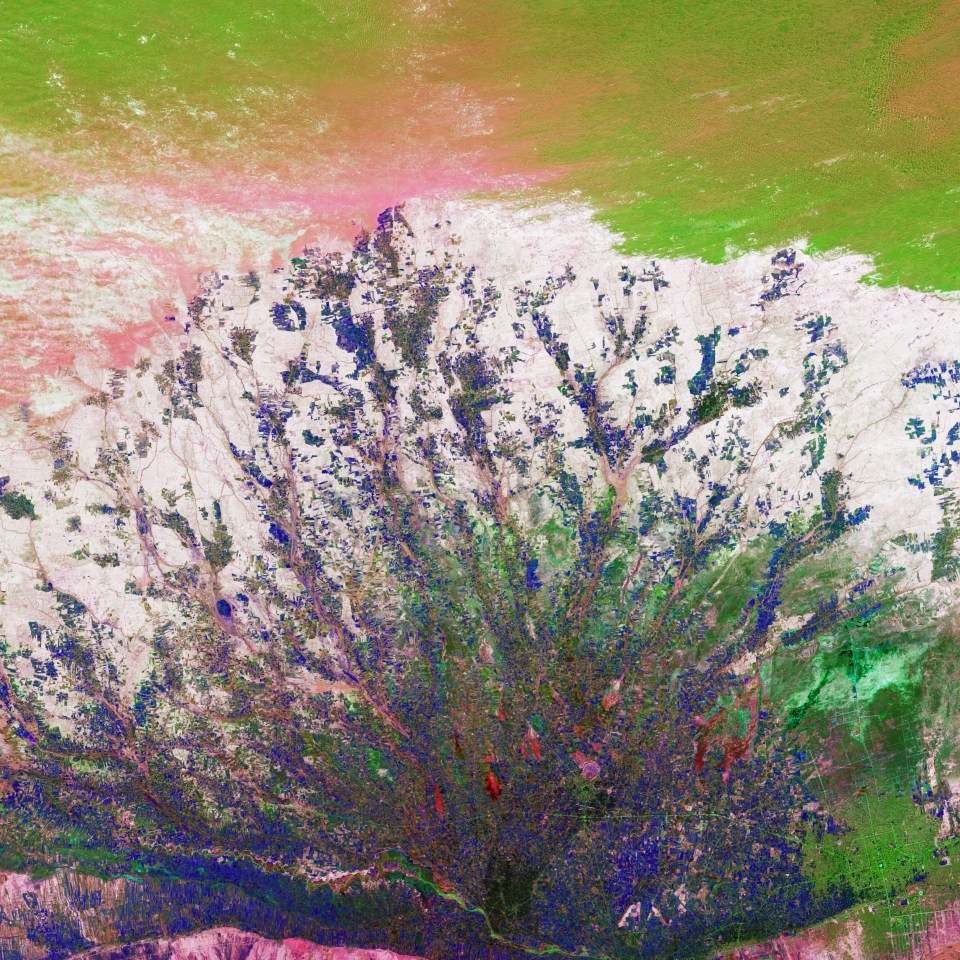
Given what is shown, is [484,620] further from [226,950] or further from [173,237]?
[173,237]

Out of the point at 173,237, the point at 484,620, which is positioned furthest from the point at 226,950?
the point at 173,237

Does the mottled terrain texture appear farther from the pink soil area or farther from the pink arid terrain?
the pink soil area

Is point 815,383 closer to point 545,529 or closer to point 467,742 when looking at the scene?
point 545,529

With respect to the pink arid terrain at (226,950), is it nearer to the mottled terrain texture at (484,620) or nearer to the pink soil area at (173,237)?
the mottled terrain texture at (484,620)

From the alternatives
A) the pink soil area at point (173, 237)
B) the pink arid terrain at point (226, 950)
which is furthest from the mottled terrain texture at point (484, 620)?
the pink soil area at point (173, 237)

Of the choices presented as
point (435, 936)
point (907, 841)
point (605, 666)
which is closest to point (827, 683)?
point (907, 841)

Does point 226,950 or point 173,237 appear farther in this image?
point 226,950

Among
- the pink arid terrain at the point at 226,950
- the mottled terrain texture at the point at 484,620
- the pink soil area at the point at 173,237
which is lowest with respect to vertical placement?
the pink arid terrain at the point at 226,950

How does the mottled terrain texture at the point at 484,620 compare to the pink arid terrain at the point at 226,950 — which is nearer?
the mottled terrain texture at the point at 484,620

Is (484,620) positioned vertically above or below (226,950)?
above
